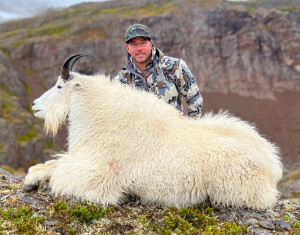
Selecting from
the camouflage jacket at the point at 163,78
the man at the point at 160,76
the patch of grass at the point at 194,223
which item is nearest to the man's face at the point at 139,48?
the man at the point at 160,76

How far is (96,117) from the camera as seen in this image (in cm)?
520

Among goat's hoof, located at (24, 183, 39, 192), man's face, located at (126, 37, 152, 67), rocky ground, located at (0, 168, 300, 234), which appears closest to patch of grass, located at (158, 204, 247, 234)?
rocky ground, located at (0, 168, 300, 234)

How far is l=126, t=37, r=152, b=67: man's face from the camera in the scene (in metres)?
6.19

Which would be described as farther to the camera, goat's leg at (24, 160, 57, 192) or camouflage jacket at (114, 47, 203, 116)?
camouflage jacket at (114, 47, 203, 116)

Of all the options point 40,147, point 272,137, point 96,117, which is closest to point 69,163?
point 96,117

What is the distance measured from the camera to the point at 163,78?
6711mm

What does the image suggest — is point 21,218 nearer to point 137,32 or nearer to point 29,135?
point 137,32

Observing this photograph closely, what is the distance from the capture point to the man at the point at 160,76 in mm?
6586

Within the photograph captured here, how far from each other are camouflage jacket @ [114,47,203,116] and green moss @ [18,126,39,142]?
1707 inches

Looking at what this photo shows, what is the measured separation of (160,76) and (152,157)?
259 cm

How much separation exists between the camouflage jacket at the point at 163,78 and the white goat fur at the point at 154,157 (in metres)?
1.39

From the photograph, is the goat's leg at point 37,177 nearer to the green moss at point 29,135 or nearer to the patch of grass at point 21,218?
the patch of grass at point 21,218

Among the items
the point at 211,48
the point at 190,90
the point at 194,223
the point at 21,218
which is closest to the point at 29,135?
the point at 190,90

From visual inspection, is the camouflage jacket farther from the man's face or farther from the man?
the man's face
